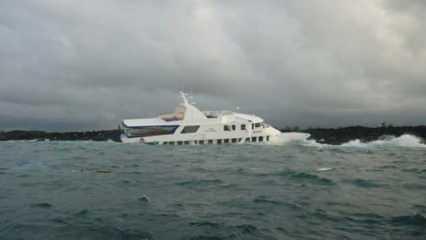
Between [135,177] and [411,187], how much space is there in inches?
387

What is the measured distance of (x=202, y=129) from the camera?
58.0m

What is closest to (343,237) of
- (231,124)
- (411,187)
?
(411,187)

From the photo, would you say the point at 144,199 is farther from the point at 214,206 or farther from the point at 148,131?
the point at 148,131

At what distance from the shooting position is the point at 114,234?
977 cm

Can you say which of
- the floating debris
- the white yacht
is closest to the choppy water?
the floating debris

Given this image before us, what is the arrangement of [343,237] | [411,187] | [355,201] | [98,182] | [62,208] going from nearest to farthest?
1. [343,237]
2. [62,208]
3. [355,201]
4. [411,187]
5. [98,182]

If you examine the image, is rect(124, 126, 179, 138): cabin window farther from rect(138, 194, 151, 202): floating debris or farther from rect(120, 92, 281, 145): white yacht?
rect(138, 194, 151, 202): floating debris

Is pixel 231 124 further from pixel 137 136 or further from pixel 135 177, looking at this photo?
pixel 135 177

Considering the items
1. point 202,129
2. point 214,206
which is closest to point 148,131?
point 202,129

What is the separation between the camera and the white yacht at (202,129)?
5781cm

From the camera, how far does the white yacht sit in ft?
190

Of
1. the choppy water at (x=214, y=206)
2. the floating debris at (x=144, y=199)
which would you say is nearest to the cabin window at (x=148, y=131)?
the choppy water at (x=214, y=206)

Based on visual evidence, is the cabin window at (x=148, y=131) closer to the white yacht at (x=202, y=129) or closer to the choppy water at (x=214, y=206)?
the white yacht at (x=202, y=129)

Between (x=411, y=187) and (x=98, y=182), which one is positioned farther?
(x=98, y=182)
